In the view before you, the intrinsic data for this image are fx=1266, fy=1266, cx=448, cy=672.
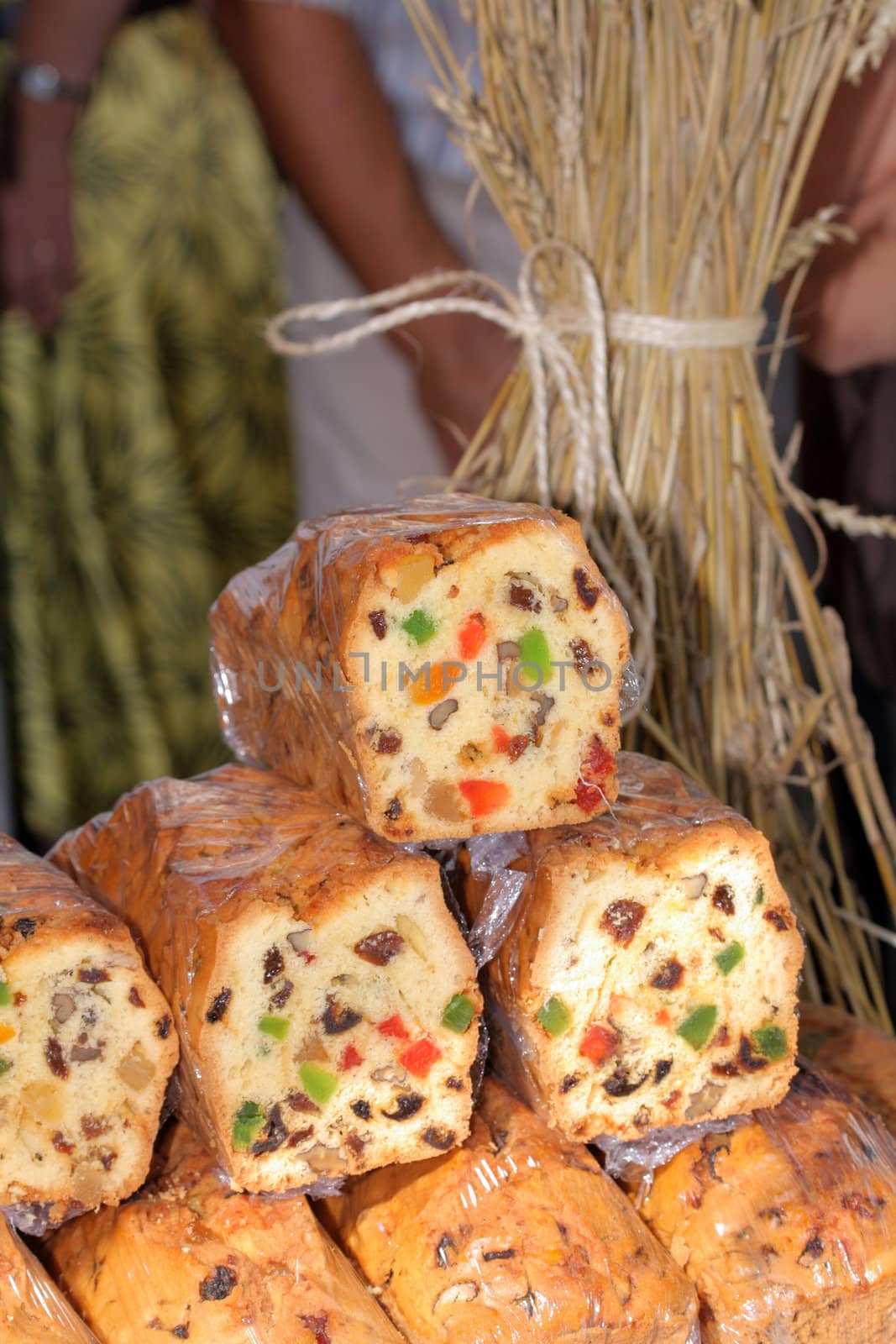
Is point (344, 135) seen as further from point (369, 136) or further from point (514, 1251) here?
point (514, 1251)

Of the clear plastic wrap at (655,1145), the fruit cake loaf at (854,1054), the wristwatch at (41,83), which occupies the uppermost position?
the wristwatch at (41,83)

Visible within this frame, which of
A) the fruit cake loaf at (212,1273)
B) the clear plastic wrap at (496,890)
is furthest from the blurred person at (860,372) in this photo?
the fruit cake loaf at (212,1273)

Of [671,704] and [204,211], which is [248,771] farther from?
[204,211]

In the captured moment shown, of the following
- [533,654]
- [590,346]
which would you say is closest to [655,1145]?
[533,654]

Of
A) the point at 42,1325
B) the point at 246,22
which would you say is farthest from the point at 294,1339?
the point at 246,22

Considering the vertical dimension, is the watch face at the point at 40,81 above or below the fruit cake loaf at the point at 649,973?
above

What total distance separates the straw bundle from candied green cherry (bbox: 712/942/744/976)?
9.8 inches

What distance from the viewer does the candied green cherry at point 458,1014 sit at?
78 centimetres

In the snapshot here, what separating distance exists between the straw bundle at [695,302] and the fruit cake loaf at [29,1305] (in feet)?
1.88

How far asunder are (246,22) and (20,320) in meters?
0.80

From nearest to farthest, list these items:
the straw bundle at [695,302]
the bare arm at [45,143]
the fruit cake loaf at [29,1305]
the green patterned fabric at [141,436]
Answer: the fruit cake loaf at [29,1305]
the straw bundle at [695,302]
the bare arm at [45,143]
the green patterned fabric at [141,436]

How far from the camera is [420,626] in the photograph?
0.73 metres

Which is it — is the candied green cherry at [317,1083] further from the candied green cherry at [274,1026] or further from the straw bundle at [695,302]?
the straw bundle at [695,302]

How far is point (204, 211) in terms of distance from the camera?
2.51 meters
